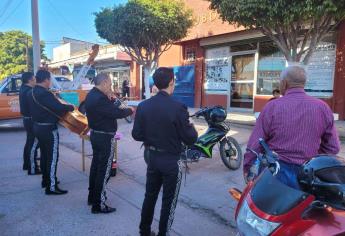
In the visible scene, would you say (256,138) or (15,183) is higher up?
(256,138)

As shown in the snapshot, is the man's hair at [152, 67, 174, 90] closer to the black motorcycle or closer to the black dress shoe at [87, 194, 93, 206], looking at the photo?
the black dress shoe at [87, 194, 93, 206]

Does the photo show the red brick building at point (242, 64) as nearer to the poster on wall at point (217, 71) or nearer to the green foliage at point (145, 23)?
the poster on wall at point (217, 71)

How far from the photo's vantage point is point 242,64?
13180 mm

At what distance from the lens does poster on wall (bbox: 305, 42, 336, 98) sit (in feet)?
33.4

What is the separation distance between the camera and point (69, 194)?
16.3 feet

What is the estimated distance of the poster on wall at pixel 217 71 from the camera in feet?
45.5

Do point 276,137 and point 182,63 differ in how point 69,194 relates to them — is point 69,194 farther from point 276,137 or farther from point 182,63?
point 182,63

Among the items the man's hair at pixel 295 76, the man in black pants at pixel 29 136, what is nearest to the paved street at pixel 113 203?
the man in black pants at pixel 29 136

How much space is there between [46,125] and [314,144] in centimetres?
363

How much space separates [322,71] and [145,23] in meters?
5.97

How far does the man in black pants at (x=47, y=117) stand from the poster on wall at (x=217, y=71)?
9.91 metres

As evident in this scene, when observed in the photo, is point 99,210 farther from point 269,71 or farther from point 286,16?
point 269,71

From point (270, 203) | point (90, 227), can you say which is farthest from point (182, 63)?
point (270, 203)

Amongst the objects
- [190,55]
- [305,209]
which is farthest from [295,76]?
[190,55]
